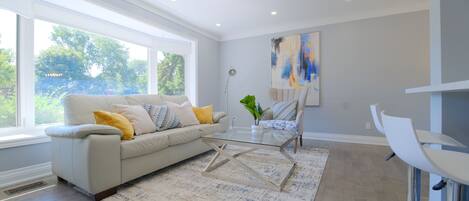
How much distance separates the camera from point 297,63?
4.34 m

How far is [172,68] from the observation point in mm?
4473

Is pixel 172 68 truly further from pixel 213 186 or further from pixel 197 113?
pixel 213 186

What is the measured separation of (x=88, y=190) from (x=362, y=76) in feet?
14.0

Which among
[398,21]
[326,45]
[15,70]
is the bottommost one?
[15,70]

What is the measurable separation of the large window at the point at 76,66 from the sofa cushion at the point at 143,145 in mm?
1515

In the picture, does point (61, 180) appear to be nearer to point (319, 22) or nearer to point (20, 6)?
point (20, 6)

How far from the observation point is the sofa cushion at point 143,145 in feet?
6.49

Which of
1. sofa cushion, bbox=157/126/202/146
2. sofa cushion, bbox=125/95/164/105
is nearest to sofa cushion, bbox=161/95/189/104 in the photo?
sofa cushion, bbox=125/95/164/105

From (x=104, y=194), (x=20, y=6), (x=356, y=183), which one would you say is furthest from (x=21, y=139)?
(x=356, y=183)

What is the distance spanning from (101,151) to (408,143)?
6.58ft

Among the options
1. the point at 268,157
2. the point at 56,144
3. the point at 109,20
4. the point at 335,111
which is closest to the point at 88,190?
the point at 56,144

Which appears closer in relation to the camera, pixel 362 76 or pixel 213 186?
pixel 213 186

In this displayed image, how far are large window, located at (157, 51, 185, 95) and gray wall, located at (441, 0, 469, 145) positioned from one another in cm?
399

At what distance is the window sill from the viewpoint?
212 centimetres
